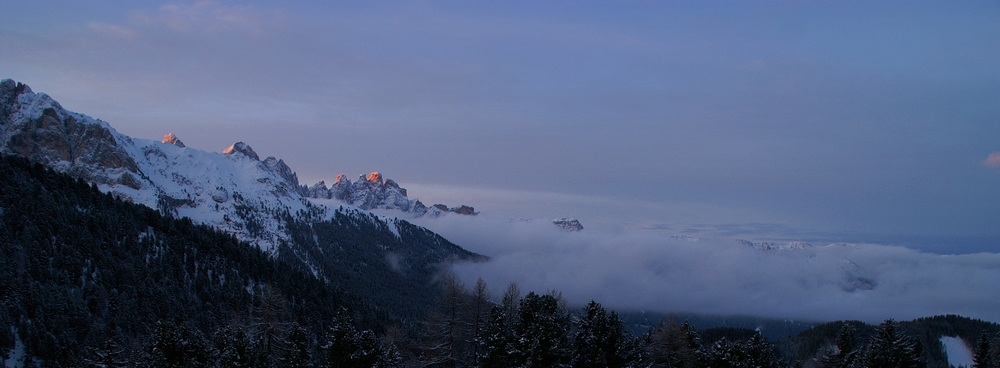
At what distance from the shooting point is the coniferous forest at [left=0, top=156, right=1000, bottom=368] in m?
42.5

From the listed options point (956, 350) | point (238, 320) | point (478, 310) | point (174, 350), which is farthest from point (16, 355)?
point (956, 350)

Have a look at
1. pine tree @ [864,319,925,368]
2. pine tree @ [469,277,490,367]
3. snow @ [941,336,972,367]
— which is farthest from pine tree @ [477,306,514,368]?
snow @ [941,336,972,367]

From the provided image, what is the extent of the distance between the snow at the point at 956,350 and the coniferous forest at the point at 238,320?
320 cm

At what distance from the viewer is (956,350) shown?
583ft

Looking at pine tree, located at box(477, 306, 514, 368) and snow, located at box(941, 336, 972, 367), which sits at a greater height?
pine tree, located at box(477, 306, 514, 368)

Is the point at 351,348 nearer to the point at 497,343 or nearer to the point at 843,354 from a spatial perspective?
the point at 497,343

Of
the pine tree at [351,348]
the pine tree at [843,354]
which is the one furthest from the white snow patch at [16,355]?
the pine tree at [843,354]

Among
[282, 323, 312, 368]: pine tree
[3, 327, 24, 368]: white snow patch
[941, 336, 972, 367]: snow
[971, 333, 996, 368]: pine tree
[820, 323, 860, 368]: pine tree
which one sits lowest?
[3, 327, 24, 368]: white snow patch

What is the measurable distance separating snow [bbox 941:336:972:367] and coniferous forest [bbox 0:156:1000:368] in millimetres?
3195

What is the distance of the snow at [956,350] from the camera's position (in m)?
169

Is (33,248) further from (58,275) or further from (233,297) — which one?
(233,297)

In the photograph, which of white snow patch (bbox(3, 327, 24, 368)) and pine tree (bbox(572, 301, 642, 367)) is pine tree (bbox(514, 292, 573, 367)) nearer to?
pine tree (bbox(572, 301, 642, 367))

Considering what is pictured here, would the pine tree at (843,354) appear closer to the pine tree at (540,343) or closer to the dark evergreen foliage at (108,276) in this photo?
the pine tree at (540,343)

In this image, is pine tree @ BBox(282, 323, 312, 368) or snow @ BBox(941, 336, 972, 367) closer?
pine tree @ BBox(282, 323, 312, 368)
